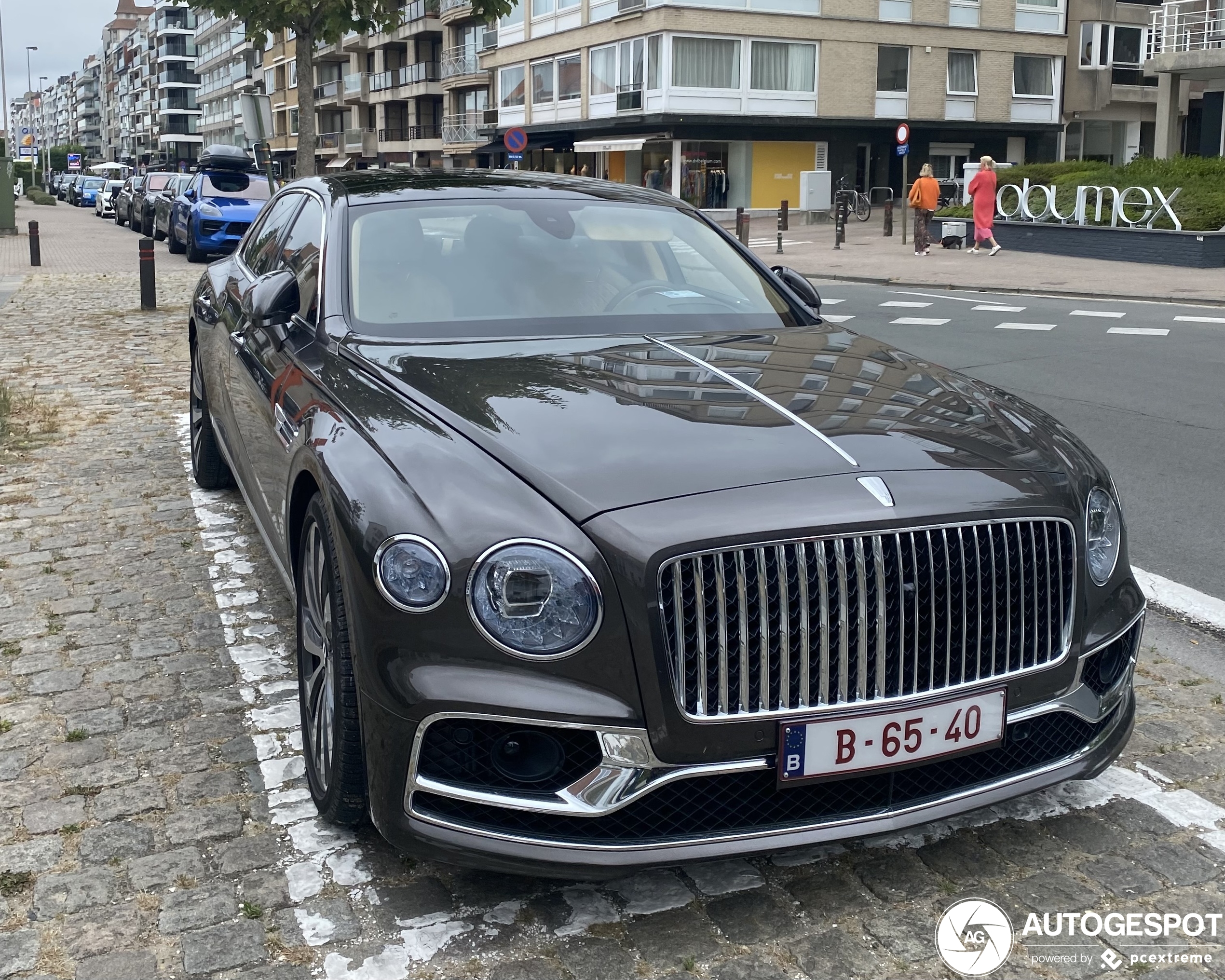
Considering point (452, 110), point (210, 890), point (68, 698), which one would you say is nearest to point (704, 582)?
point (210, 890)

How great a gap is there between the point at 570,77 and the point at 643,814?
52094mm

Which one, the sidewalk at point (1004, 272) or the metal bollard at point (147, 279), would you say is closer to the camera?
the metal bollard at point (147, 279)

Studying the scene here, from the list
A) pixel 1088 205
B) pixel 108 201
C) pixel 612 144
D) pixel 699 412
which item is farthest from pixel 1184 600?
pixel 108 201

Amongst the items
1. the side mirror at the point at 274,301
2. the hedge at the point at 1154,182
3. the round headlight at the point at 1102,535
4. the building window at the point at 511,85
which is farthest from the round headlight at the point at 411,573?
the building window at the point at 511,85

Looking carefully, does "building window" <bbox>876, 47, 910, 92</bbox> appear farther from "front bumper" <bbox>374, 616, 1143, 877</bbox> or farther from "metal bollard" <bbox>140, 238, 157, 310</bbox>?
"front bumper" <bbox>374, 616, 1143, 877</bbox>

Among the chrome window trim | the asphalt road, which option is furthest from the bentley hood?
the asphalt road

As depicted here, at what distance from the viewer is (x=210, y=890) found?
3064 mm

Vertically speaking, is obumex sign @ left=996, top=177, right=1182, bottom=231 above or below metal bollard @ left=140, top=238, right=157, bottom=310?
above

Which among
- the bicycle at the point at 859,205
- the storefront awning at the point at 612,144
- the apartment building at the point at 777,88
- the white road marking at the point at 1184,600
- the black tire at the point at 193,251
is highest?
the apartment building at the point at 777,88

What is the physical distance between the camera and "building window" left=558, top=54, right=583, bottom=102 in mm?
51062

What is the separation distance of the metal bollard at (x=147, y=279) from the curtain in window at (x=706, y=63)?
103 ft

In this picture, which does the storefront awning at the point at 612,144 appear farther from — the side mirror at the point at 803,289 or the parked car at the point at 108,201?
the side mirror at the point at 803,289

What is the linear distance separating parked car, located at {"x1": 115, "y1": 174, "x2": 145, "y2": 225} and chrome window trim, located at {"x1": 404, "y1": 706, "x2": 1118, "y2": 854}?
41.5 m

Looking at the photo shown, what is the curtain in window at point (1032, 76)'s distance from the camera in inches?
2094
